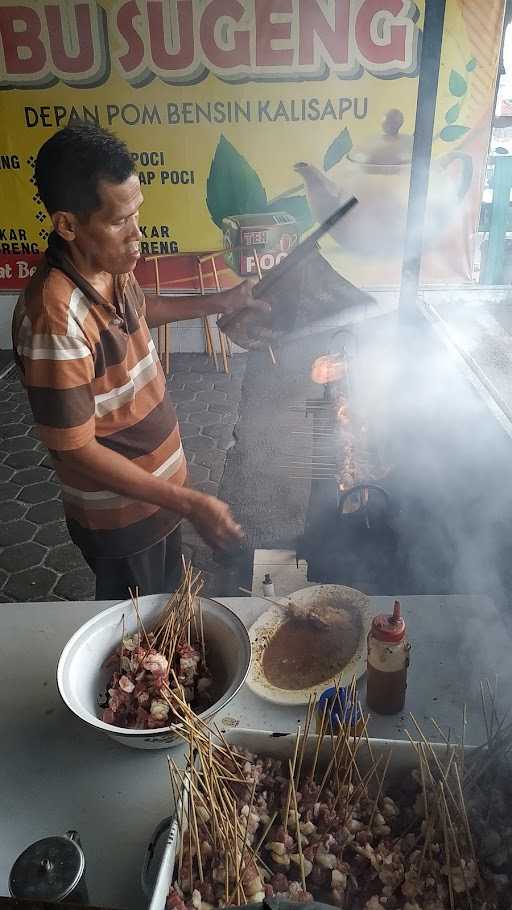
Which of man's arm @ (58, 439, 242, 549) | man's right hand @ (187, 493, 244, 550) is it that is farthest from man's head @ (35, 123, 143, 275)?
man's right hand @ (187, 493, 244, 550)

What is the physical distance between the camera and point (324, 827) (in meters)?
1.50

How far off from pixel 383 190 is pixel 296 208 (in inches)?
34.3

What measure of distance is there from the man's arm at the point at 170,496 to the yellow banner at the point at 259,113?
139 inches

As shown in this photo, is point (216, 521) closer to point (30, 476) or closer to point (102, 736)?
point (102, 736)

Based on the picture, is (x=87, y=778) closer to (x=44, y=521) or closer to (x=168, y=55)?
(x=44, y=521)

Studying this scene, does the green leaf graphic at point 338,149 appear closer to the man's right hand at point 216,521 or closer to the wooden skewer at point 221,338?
the wooden skewer at point 221,338

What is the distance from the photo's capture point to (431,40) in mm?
3166

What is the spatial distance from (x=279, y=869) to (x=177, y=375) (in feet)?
20.2

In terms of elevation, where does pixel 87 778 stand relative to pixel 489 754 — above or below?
below

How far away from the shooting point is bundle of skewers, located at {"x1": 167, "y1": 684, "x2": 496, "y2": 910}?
4.44 feet

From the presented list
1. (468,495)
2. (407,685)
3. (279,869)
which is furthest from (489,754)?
(468,495)

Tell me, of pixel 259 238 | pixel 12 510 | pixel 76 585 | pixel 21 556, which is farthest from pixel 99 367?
pixel 259 238

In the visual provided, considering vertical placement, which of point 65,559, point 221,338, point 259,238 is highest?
point 259,238

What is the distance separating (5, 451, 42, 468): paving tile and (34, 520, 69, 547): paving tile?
38.2 inches
